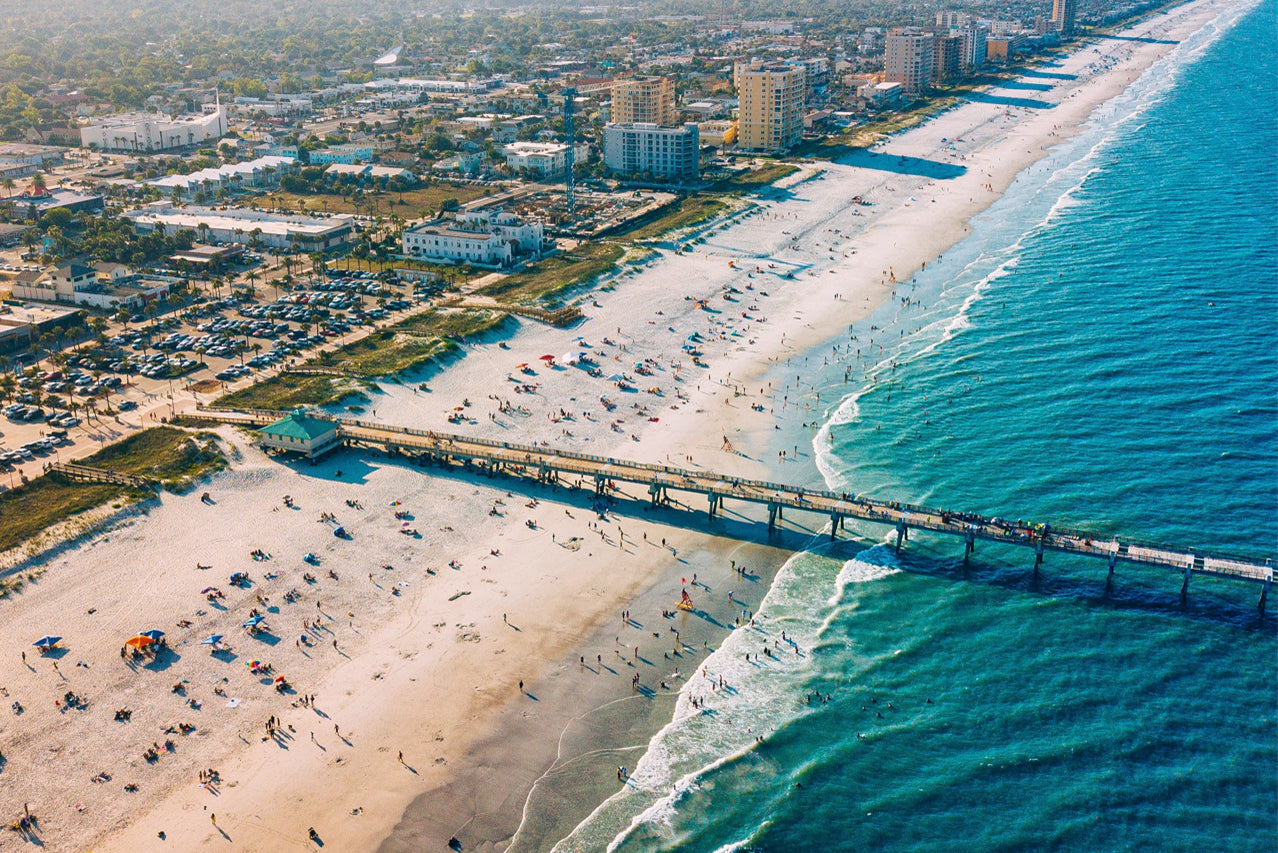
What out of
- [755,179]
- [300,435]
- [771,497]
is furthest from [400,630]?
[755,179]

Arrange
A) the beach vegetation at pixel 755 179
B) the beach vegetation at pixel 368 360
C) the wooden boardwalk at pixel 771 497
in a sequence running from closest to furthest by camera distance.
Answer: the wooden boardwalk at pixel 771 497
the beach vegetation at pixel 368 360
the beach vegetation at pixel 755 179

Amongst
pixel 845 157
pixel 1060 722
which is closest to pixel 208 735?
pixel 1060 722

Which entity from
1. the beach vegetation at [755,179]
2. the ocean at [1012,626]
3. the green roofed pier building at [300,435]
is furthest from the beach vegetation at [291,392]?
the beach vegetation at [755,179]

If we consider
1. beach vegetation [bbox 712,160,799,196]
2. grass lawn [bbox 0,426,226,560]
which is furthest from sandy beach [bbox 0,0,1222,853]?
beach vegetation [bbox 712,160,799,196]

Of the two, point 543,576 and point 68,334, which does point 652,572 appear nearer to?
point 543,576

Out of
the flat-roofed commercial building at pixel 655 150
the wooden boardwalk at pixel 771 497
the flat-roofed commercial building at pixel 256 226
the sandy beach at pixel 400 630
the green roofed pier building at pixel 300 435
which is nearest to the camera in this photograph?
the sandy beach at pixel 400 630

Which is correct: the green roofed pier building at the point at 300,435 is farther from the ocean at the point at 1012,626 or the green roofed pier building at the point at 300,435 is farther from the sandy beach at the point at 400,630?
the ocean at the point at 1012,626

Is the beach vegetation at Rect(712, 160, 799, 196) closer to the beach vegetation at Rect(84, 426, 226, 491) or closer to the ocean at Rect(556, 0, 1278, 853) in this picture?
the ocean at Rect(556, 0, 1278, 853)
